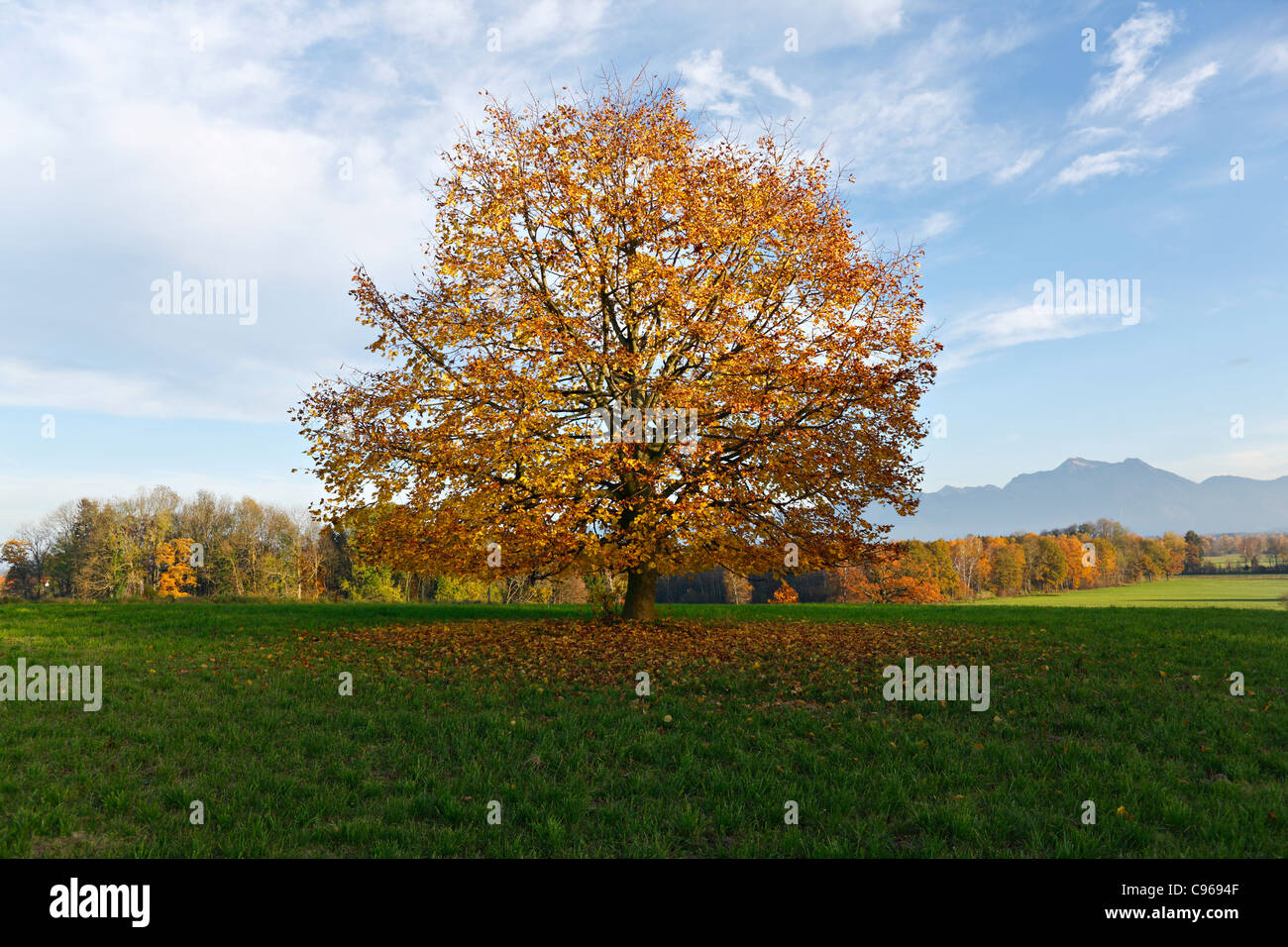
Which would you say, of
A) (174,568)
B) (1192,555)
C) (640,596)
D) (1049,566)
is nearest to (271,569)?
(174,568)

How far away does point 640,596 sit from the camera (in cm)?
1947

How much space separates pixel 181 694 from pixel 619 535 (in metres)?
8.94

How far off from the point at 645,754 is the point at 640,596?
11.6 meters

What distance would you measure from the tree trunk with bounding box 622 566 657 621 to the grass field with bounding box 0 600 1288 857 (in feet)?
14.1

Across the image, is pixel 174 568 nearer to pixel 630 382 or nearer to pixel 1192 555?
pixel 630 382

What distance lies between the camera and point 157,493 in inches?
3187

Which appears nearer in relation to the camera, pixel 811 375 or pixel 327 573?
pixel 811 375

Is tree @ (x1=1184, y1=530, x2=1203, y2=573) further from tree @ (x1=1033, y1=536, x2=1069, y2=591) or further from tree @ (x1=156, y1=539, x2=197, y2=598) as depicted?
tree @ (x1=156, y1=539, x2=197, y2=598)

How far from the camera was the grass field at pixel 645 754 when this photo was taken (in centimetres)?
596

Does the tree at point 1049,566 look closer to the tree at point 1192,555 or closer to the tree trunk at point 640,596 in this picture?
the tree at point 1192,555
